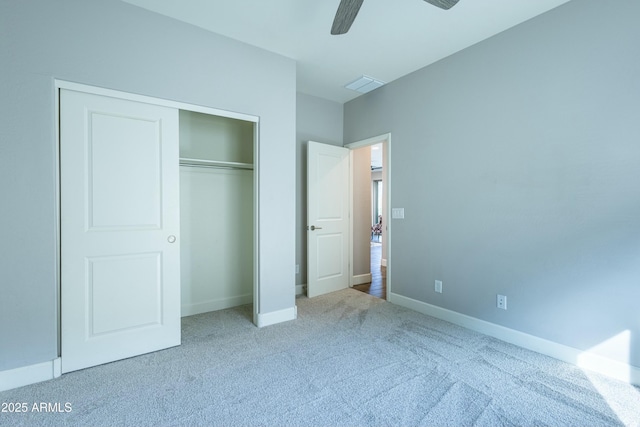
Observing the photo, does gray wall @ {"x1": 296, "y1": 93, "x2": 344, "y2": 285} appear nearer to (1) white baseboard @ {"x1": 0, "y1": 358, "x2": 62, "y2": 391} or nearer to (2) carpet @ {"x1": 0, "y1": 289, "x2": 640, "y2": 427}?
(2) carpet @ {"x1": 0, "y1": 289, "x2": 640, "y2": 427}

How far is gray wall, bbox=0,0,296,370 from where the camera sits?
1.87 meters

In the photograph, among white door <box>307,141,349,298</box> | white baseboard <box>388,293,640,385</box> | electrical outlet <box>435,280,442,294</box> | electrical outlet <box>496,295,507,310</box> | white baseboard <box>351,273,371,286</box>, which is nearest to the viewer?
white baseboard <box>388,293,640,385</box>

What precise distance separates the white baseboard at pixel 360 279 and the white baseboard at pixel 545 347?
4.38ft

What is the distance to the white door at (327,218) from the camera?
392 cm

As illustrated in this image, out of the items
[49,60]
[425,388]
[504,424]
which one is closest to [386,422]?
[425,388]

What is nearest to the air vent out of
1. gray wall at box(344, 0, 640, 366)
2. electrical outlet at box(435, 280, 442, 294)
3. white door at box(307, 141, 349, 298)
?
gray wall at box(344, 0, 640, 366)

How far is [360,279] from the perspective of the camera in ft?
15.2

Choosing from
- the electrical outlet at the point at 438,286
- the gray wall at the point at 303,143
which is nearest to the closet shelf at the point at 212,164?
the gray wall at the point at 303,143

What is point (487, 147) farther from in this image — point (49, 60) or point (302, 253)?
point (49, 60)

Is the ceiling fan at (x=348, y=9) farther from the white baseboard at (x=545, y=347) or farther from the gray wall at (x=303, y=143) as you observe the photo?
the white baseboard at (x=545, y=347)

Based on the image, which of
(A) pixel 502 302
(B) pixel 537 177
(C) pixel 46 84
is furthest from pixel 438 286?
(C) pixel 46 84

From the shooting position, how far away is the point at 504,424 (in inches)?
61.9

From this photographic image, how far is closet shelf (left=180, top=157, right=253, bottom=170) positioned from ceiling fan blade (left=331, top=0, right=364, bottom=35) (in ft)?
5.81

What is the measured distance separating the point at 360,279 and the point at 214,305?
7.50 ft
